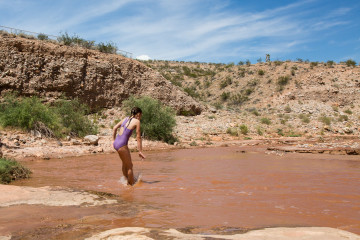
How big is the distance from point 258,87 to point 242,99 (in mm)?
3658

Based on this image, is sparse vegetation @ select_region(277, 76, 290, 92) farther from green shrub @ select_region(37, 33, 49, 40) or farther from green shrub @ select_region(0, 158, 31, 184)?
green shrub @ select_region(0, 158, 31, 184)

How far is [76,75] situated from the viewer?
2350 centimetres

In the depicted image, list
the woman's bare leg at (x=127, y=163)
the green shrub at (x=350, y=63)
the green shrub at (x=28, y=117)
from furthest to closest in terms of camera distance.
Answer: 1. the green shrub at (x=350, y=63)
2. the green shrub at (x=28, y=117)
3. the woman's bare leg at (x=127, y=163)

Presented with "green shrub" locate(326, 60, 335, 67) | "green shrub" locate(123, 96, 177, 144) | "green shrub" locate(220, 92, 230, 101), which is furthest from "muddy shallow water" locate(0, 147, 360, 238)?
"green shrub" locate(326, 60, 335, 67)

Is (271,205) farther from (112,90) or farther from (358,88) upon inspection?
(358,88)

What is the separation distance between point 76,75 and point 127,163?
60.9 feet

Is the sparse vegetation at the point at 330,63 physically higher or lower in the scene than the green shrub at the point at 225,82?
higher

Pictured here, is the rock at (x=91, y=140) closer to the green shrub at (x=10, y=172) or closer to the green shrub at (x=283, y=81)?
the green shrub at (x=10, y=172)

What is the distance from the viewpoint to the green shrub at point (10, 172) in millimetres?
6904

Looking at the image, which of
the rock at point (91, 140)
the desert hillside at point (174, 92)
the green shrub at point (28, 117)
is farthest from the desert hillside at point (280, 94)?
the green shrub at point (28, 117)

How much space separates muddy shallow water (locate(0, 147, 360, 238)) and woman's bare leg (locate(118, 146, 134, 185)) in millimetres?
232

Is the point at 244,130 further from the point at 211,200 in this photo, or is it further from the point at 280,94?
the point at 280,94

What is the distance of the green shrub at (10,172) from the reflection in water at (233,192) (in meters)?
0.28

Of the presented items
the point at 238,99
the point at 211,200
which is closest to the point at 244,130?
the point at 211,200
